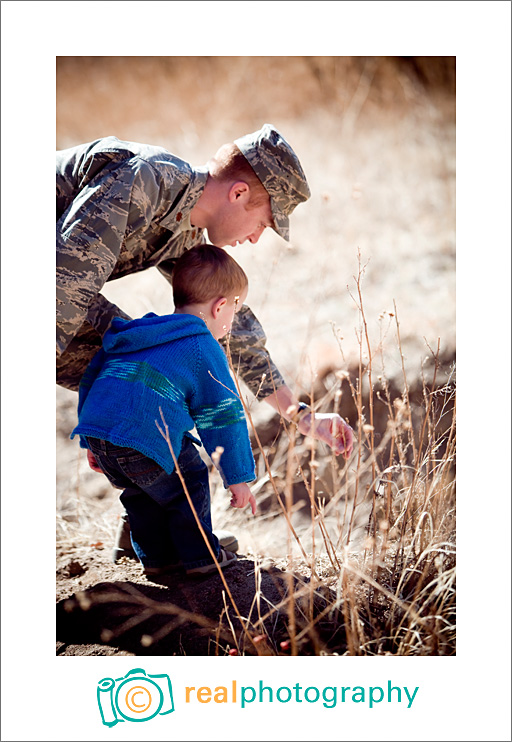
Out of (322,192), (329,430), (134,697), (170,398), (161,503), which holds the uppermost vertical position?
(322,192)

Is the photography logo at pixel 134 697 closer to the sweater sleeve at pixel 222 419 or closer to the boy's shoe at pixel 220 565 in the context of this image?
the boy's shoe at pixel 220 565

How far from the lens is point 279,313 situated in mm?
3844

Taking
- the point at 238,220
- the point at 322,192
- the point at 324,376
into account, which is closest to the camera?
the point at 238,220

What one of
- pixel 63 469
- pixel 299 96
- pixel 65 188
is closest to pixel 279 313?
pixel 299 96

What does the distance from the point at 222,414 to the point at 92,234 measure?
0.58 metres

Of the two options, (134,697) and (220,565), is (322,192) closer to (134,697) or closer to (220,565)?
(220,565)

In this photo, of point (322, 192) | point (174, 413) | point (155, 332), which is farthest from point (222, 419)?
point (322, 192)

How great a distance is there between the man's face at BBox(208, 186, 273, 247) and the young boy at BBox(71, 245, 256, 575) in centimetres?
15

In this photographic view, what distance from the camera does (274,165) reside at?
1.89 metres

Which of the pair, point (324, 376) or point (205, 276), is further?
Answer: point (324, 376)

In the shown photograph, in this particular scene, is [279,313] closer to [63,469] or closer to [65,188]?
[63,469]

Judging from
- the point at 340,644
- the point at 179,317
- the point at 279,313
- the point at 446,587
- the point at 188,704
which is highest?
the point at 279,313

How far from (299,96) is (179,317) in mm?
2455

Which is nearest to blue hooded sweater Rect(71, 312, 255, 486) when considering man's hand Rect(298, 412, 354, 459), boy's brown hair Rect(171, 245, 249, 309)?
boy's brown hair Rect(171, 245, 249, 309)
